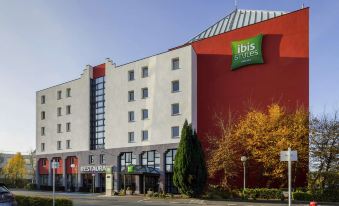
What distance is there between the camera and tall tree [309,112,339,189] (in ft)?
120

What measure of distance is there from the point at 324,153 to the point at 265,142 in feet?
17.5

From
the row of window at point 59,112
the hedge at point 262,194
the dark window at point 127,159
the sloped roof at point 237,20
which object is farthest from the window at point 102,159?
the hedge at point 262,194

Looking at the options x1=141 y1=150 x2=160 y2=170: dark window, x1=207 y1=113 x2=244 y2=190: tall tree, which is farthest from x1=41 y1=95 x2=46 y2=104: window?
x1=207 y1=113 x2=244 y2=190: tall tree

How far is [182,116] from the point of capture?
153 ft

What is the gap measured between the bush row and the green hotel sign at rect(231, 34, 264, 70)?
13679mm

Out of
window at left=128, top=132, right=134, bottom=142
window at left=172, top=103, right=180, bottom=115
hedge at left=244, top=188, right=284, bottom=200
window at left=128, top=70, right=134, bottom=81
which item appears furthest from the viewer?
window at left=128, top=70, right=134, bottom=81

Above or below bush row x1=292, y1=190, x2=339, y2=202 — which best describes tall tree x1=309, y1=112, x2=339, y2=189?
above

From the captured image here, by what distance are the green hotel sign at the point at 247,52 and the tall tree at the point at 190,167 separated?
30.5 ft

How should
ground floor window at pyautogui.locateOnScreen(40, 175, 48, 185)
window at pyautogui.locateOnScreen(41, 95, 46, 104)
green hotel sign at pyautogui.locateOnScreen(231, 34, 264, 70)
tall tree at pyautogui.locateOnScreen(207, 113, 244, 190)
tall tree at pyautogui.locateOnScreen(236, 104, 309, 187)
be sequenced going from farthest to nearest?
window at pyautogui.locateOnScreen(41, 95, 46, 104) < ground floor window at pyautogui.locateOnScreen(40, 175, 48, 185) < green hotel sign at pyautogui.locateOnScreen(231, 34, 264, 70) < tall tree at pyautogui.locateOnScreen(207, 113, 244, 190) < tall tree at pyautogui.locateOnScreen(236, 104, 309, 187)

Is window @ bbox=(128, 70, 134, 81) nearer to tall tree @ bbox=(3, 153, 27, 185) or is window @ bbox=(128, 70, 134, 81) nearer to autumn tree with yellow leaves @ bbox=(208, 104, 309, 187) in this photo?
autumn tree with yellow leaves @ bbox=(208, 104, 309, 187)

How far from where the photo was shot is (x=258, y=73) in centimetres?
4300

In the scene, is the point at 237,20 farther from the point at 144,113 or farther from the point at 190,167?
the point at 190,167

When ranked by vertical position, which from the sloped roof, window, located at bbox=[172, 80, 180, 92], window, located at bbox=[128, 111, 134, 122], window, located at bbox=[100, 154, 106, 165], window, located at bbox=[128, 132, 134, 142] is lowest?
window, located at bbox=[100, 154, 106, 165]

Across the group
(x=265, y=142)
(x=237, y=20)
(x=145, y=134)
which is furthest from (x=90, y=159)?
(x=265, y=142)
